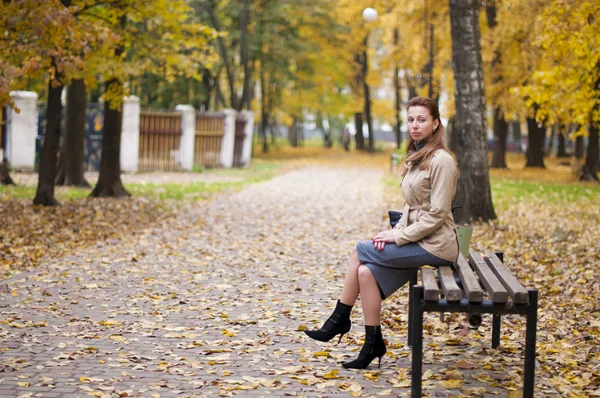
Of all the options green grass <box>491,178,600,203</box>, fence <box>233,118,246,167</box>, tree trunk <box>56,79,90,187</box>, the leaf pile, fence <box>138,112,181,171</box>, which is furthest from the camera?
fence <box>233,118,246,167</box>

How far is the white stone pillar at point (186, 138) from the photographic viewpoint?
30.9 m

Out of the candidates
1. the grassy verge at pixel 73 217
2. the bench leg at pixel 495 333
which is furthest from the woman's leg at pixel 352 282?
the grassy verge at pixel 73 217

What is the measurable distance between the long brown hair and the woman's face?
3cm

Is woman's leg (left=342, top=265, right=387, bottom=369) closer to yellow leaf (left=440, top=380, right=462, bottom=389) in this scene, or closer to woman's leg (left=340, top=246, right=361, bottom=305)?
woman's leg (left=340, top=246, right=361, bottom=305)

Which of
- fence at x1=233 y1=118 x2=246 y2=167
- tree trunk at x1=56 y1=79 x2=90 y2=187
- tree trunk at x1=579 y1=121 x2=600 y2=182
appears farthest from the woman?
fence at x1=233 y1=118 x2=246 y2=167

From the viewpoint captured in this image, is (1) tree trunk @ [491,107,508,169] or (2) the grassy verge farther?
(1) tree trunk @ [491,107,508,169]

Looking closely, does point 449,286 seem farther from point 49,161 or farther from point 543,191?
point 543,191

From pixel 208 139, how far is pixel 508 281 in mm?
28144

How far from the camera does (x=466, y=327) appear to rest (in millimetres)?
7148

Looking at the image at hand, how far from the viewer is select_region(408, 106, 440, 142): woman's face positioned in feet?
19.1

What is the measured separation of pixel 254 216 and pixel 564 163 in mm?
27839

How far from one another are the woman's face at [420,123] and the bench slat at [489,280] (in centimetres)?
107

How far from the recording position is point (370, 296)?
5711 millimetres

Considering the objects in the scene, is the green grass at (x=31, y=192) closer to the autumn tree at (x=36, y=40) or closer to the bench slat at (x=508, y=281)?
the autumn tree at (x=36, y=40)
